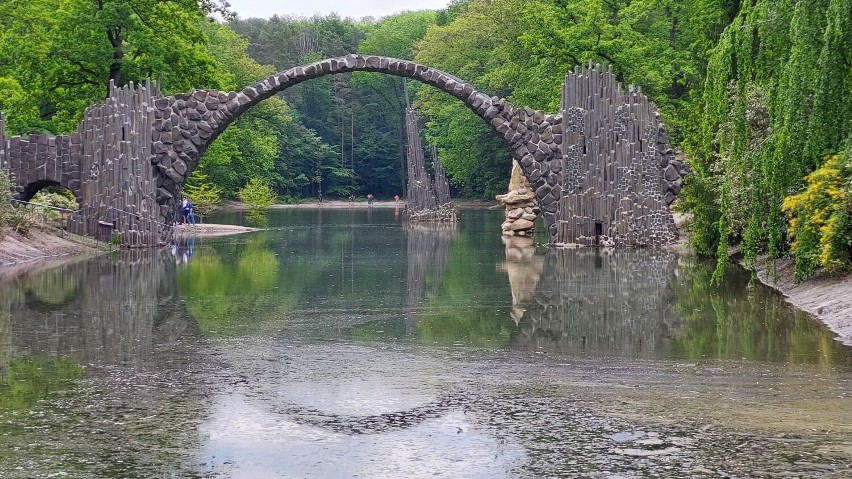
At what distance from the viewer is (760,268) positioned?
832 inches

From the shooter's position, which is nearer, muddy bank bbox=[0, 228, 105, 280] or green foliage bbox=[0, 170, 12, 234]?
muddy bank bbox=[0, 228, 105, 280]

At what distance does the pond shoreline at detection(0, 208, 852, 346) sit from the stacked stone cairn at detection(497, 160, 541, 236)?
940 centimetres

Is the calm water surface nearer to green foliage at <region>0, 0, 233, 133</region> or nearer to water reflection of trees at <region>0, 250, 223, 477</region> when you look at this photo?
water reflection of trees at <region>0, 250, 223, 477</region>

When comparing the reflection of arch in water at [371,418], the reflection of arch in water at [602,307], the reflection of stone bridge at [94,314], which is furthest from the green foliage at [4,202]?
the reflection of arch in water at [371,418]

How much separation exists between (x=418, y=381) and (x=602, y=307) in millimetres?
6476

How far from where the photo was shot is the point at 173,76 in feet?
125

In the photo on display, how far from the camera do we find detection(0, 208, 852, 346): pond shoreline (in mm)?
14492

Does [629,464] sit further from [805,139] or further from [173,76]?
[173,76]

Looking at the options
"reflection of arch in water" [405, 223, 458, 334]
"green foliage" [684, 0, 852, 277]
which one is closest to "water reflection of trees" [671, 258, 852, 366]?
"green foliage" [684, 0, 852, 277]

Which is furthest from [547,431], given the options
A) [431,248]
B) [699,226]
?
[431,248]

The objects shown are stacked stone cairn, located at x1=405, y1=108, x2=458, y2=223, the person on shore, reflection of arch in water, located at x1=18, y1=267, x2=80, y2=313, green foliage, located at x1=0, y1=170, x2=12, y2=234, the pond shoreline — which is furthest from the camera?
stacked stone cairn, located at x1=405, y1=108, x2=458, y2=223

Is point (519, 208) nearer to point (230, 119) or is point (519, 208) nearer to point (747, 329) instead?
point (230, 119)

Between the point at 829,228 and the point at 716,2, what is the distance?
53.7 feet

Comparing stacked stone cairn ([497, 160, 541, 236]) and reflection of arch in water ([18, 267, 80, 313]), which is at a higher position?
stacked stone cairn ([497, 160, 541, 236])
